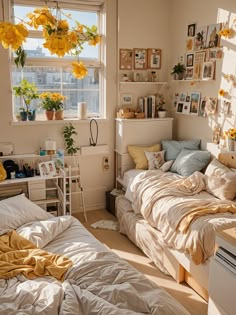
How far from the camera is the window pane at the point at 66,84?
372 cm

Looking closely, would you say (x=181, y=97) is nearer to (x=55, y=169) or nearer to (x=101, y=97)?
(x=101, y=97)

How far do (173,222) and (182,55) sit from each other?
2.22 metres

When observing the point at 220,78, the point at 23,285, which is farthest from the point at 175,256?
the point at 220,78

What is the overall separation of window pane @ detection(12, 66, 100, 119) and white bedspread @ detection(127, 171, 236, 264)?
1.23 metres

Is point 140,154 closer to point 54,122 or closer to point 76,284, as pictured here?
point 54,122

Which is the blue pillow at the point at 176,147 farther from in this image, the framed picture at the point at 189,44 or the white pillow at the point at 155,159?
the framed picture at the point at 189,44

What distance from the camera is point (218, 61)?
3434mm

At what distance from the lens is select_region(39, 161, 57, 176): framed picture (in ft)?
11.3

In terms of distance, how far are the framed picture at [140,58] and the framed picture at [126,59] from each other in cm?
7

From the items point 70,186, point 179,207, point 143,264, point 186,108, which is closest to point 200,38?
point 186,108

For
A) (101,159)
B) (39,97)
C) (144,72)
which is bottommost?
(101,159)

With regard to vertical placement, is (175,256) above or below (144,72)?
below

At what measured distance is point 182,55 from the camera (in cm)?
398

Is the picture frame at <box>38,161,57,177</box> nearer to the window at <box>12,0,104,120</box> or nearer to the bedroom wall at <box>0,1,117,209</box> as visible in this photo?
the bedroom wall at <box>0,1,117,209</box>
